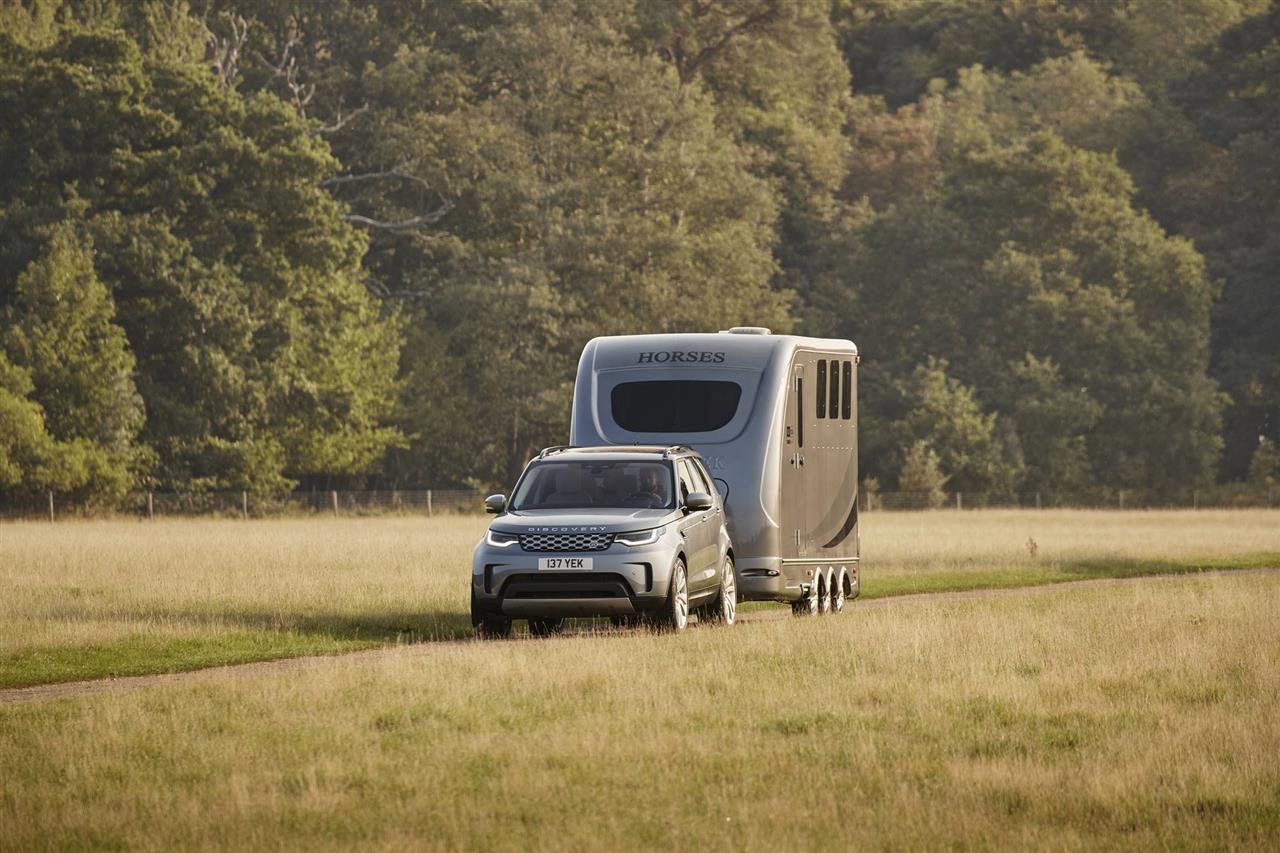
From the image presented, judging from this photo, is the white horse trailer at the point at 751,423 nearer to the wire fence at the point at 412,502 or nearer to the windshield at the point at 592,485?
the windshield at the point at 592,485

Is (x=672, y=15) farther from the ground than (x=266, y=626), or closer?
farther from the ground

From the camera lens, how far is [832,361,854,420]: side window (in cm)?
2742

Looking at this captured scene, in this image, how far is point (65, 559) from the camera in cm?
3519

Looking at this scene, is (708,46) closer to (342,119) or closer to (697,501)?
(342,119)

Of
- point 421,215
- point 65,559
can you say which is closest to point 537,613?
point 65,559

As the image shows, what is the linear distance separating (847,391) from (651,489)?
5.26 metres

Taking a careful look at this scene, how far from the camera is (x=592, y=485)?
77.0 feet

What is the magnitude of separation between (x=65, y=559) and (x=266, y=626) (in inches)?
507

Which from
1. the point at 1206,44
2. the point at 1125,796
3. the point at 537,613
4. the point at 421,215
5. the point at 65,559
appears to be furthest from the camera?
the point at 1206,44

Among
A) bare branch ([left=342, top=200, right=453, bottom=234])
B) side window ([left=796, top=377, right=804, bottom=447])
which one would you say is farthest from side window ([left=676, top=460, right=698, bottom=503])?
bare branch ([left=342, top=200, right=453, bottom=234])

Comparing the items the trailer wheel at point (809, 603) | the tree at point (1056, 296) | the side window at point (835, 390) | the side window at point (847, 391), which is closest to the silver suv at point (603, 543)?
the trailer wheel at point (809, 603)

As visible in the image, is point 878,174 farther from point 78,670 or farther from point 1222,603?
point 78,670

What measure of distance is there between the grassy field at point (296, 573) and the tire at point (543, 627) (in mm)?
740

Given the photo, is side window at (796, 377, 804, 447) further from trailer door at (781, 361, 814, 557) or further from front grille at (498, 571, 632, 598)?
front grille at (498, 571, 632, 598)
